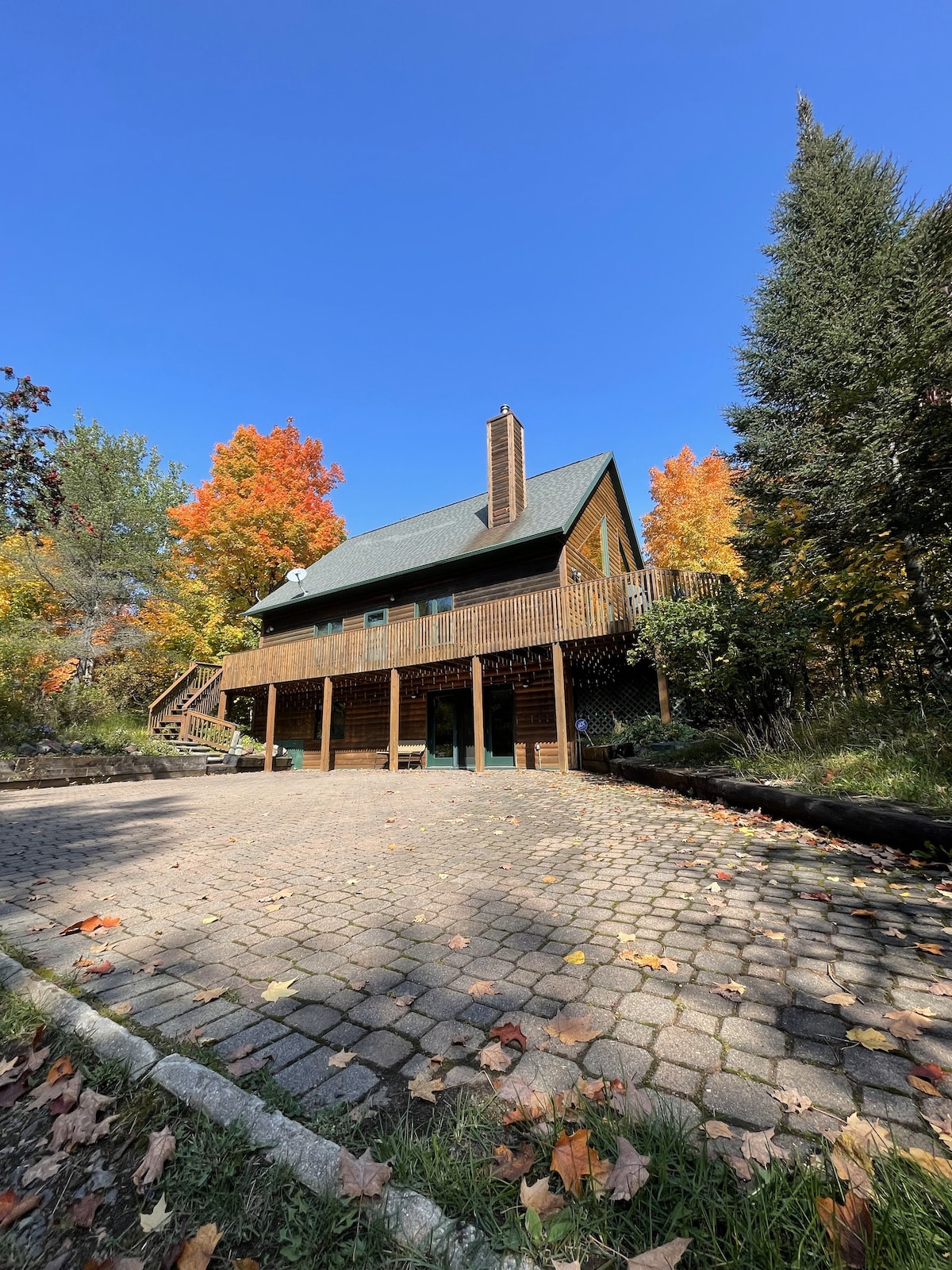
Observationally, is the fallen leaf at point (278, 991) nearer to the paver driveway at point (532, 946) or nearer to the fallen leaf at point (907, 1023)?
the paver driveway at point (532, 946)

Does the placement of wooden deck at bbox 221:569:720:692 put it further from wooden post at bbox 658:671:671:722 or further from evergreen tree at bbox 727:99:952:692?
evergreen tree at bbox 727:99:952:692

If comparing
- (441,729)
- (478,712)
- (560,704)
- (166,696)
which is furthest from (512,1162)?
(166,696)

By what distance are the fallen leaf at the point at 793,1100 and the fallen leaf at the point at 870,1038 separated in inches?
16.9

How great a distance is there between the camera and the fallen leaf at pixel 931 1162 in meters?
1.24

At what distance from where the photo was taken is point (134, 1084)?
176cm

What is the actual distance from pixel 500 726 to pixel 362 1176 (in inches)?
559

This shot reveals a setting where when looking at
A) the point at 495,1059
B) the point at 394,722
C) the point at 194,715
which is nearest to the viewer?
the point at 495,1059

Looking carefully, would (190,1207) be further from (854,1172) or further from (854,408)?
(854,408)

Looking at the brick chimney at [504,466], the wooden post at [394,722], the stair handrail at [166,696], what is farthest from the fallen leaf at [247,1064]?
the stair handrail at [166,696]

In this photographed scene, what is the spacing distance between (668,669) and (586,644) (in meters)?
3.73

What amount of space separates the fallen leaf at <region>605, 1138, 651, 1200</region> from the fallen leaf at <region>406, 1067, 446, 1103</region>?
1.97 feet

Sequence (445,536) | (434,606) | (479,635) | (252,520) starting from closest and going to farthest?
(479,635) → (434,606) → (445,536) → (252,520)

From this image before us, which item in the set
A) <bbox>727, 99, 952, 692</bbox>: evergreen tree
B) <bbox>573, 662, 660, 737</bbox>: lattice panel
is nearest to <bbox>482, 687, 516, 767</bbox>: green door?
<bbox>573, 662, 660, 737</bbox>: lattice panel

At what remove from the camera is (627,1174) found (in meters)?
1.25
